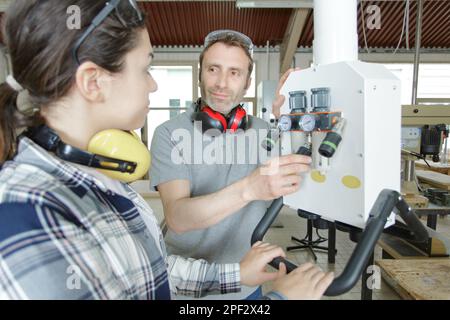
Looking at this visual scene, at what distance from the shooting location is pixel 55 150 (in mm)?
583

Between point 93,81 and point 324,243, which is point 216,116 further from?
point 324,243

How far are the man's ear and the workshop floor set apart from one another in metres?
2.39

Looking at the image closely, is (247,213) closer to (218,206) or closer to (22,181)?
(218,206)

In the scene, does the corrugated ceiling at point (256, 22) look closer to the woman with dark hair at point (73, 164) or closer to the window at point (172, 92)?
the window at point (172, 92)

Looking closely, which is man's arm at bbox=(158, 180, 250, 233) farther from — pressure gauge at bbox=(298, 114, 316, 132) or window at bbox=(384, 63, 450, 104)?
window at bbox=(384, 63, 450, 104)

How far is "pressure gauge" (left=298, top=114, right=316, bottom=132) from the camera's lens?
0.79 m

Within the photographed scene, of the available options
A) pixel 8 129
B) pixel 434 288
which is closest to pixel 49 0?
pixel 8 129

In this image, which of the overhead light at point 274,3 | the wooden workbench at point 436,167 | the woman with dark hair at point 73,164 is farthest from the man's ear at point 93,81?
the wooden workbench at point 436,167

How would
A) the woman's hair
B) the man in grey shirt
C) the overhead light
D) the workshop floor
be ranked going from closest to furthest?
1. the woman's hair
2. the man in grey shirt
3. the workshop floor
4. the overhead light

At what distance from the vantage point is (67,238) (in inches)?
18.7

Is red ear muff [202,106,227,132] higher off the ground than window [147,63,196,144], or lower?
lower

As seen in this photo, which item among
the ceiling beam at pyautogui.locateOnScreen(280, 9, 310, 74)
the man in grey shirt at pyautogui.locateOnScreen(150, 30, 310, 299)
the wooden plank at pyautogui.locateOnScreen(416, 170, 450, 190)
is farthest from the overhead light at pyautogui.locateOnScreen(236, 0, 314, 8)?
the man in grey shirt at pyautogui.locateOnScreen(150, 30, 310, 299)

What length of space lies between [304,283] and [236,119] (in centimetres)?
71

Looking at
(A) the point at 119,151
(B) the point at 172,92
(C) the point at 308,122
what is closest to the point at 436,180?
(C) the point at 308,122
